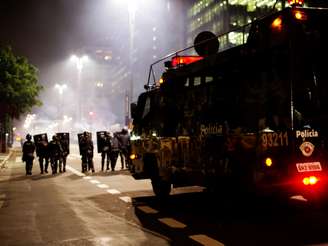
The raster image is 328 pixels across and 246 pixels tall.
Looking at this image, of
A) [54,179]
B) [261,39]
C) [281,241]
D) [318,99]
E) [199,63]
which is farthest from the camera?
[54,179]

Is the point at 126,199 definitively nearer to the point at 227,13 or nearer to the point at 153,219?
the point at 153,219

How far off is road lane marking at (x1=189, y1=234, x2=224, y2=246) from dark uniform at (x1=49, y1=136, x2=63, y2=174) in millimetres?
14400

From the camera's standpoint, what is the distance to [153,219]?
8.90 metres

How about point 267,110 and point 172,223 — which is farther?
point 172,223

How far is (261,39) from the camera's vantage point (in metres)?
7.85

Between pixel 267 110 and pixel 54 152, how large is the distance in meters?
14.9

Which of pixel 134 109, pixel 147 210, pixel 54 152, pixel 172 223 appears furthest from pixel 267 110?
pixel 54 152

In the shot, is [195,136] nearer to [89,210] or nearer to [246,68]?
[246,68]

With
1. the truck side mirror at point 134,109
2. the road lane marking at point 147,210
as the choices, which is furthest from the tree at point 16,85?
the road lane marking at point 147,210

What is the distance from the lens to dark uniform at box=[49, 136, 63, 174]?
822 inches

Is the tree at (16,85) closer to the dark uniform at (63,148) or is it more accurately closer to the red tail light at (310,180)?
the dark uniform at (63,148)

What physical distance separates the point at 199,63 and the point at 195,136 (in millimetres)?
1400

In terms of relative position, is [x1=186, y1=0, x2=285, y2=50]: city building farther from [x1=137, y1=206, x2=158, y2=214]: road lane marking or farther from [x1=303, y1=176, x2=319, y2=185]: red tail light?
[x1=303, y1=176, x2=319, y2=185]: red tail light

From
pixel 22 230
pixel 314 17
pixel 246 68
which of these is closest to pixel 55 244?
pixel 22 230
